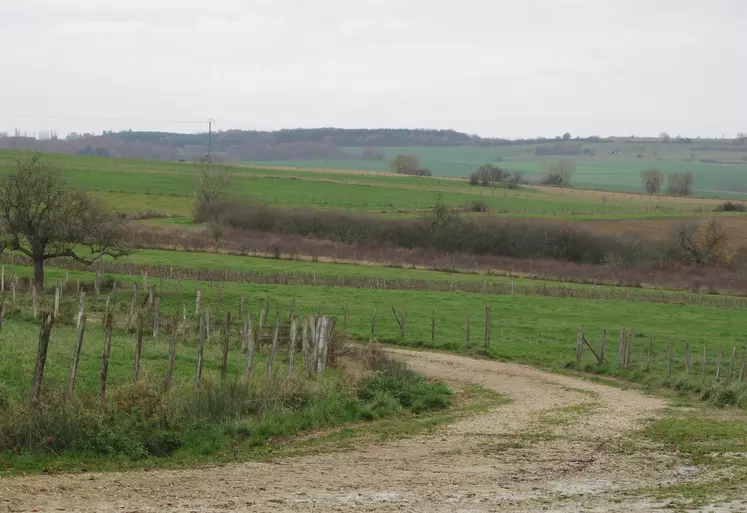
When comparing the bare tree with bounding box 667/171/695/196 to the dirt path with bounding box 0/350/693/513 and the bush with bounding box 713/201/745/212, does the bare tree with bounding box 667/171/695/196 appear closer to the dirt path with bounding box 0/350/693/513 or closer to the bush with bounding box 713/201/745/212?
the bush with bounding box 713/201/745/212

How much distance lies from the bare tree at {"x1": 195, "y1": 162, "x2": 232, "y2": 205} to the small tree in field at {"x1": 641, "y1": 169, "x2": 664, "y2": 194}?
91.1 meters

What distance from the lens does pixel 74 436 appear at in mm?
19719

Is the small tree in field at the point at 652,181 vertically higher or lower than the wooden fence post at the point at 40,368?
higher

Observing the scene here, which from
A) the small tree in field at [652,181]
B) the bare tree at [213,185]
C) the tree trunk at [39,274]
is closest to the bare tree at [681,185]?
the small tree in field at [652,181]

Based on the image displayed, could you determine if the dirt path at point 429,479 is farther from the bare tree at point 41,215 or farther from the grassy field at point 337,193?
the grassy field at point 337,193

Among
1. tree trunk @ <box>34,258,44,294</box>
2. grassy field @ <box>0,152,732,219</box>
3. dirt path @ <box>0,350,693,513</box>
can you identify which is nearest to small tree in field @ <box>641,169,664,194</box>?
grassy field @ <box>0,152,732,219</box>

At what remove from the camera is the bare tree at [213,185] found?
113250mm

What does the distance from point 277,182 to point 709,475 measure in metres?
132

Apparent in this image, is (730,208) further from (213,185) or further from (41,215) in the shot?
(41,215)

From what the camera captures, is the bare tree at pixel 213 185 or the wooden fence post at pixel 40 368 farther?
the bare tree at pixel 213 185

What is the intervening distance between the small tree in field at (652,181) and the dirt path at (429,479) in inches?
6409

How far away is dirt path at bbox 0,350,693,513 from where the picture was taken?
16391 mm

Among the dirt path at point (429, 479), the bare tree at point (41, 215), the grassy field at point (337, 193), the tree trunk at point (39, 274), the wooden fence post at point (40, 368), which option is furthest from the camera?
the grassy field at point (337, 193)

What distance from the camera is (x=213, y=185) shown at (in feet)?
377
